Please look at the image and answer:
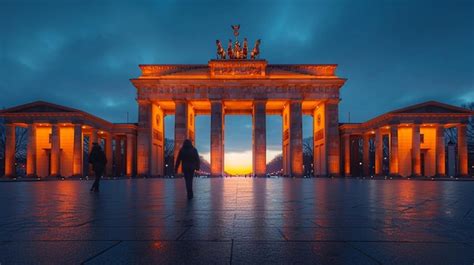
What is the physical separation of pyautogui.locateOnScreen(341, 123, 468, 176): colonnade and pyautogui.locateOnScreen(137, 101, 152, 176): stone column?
2765 centimetres

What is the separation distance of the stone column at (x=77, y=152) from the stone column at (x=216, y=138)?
632 inches

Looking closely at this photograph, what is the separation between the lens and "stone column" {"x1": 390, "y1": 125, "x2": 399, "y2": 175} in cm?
4919

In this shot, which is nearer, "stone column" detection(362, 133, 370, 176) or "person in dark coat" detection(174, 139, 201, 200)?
"person in dark coat" detection(174, 139, 201, 200)

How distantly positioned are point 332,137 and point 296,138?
4.81 meters

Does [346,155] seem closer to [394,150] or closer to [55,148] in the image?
[394,150]

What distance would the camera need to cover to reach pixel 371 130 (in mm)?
55281

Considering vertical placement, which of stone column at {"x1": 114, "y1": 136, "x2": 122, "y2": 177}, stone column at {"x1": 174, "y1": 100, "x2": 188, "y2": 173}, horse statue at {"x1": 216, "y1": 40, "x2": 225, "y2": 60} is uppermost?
horse statue at {"x1": 216, "y1": 40, "x2": 225, "y2": 60}

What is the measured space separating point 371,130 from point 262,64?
56.3ft

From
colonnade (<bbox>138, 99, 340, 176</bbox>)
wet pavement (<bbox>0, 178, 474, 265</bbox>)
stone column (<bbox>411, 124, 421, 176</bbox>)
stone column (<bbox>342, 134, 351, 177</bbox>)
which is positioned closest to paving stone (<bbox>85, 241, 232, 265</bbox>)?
wet pavement (<bbox>0, 178, 474, 265</bbox>)

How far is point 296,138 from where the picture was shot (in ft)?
173

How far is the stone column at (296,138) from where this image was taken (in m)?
52.4

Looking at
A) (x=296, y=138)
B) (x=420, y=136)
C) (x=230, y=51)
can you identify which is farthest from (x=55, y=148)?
(x=420, y=136)

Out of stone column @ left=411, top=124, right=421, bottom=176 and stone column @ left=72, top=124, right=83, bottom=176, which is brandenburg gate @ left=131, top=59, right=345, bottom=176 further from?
stone column @ left=411, top=124, right=421, bottom=176

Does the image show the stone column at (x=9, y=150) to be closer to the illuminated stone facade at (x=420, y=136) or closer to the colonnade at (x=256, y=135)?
the colonnade at (x=256, y=135)
